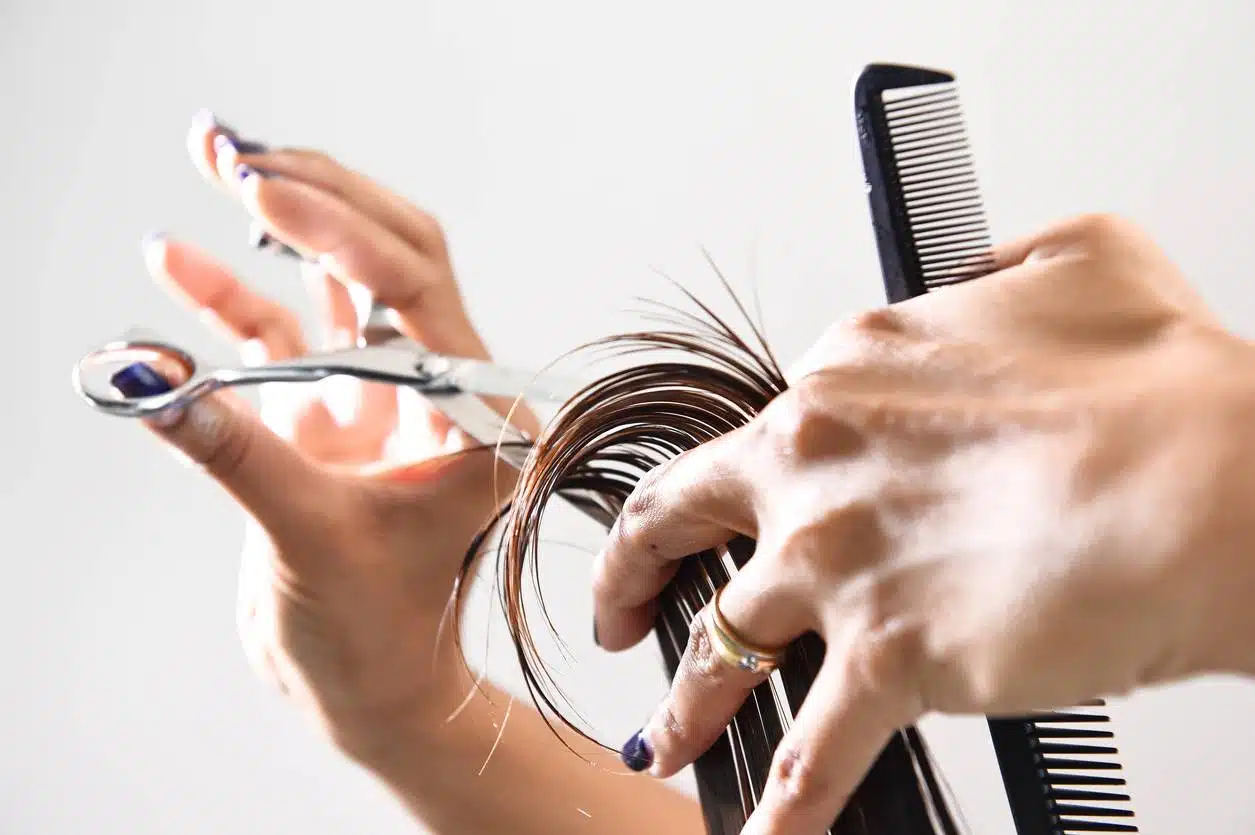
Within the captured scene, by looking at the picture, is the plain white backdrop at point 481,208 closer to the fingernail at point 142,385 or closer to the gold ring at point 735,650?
the fingernail at point 142,385

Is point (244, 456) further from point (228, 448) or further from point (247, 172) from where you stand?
point (247, 172)

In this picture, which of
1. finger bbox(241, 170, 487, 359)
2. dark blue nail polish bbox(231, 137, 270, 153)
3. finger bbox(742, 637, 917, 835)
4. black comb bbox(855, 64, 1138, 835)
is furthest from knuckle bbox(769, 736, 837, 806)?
dark blue nail polish bbox(231, 137, 270, 153)

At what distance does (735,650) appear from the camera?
48cm

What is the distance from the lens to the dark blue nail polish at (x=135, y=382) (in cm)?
64

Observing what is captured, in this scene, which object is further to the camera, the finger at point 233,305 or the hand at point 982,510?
the finger at point 233,305

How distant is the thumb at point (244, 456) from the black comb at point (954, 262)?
1.30 feet

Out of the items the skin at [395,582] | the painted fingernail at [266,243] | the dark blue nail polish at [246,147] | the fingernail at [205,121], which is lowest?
the skin at [395,582]

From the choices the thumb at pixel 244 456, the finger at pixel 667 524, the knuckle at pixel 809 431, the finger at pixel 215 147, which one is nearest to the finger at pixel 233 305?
the finger at pixel 215 147

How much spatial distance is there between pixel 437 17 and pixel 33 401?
0.58 m

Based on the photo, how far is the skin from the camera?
81 centimetres

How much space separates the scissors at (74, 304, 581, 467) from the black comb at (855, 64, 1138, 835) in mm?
228

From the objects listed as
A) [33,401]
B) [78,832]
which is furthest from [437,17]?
[78,832]

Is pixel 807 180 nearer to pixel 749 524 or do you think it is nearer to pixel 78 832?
pixel 749 524

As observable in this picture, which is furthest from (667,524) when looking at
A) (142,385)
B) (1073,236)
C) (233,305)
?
(233,305)
